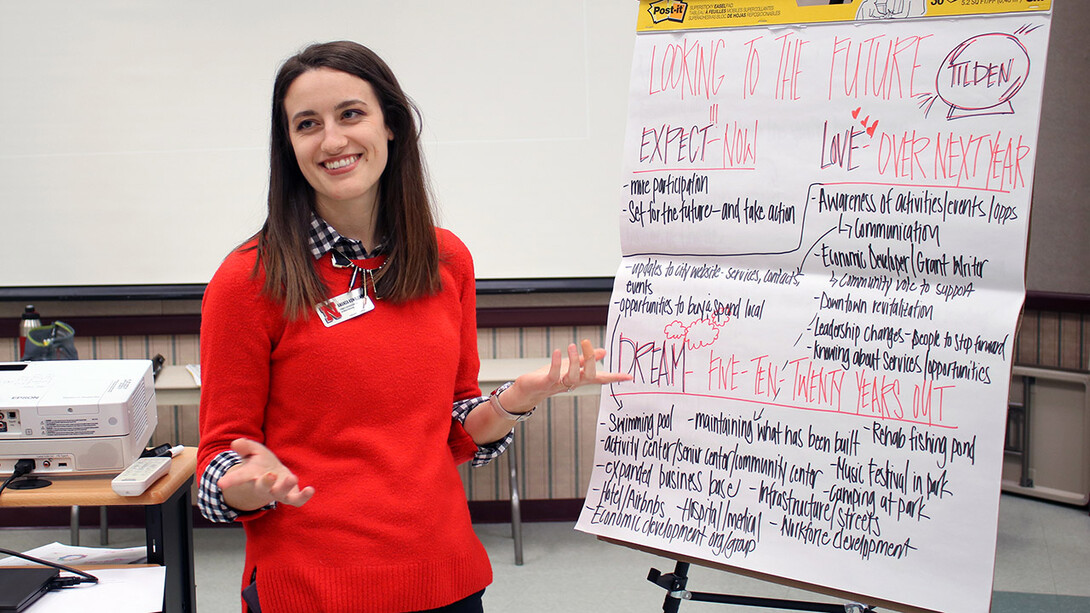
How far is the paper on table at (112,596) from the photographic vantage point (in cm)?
130

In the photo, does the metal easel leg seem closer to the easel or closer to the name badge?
the easel

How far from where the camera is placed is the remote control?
1.53 m

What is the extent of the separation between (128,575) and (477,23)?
2.18 meters

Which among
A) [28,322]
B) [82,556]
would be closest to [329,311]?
[82,556]

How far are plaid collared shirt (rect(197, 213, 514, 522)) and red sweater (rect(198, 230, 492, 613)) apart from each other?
3cm

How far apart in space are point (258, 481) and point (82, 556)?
2.82 feet

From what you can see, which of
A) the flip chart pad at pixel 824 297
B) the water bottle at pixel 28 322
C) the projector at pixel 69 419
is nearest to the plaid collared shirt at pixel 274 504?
the flip chart pad at pixel 824 297

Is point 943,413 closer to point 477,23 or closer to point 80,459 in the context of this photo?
point 80,459

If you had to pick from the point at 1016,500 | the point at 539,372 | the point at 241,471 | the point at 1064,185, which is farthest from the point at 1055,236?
the point at 241,471

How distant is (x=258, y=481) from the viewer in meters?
0.97

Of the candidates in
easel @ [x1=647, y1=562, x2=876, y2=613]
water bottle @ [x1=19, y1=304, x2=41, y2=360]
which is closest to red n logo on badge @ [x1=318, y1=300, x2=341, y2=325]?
easel @ [x1=647, y1=562, x2=876, y2=613]

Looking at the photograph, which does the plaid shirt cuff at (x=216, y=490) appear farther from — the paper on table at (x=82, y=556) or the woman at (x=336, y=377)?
the paper on table at (x=82, y=556)

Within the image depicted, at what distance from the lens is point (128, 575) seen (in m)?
1.44

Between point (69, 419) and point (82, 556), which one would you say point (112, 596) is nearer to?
point (82, 556)
